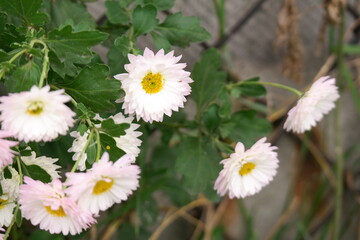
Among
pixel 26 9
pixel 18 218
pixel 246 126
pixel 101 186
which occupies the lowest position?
pixel 18 218

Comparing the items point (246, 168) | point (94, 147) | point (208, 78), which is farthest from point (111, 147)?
point (208, 78)

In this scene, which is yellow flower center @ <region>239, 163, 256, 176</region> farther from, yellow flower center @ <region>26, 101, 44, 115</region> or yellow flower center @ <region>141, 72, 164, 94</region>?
yellow flower center @ <region>26, 101, 44, 115</region>

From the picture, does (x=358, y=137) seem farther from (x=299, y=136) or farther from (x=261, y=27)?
(x=261, y=27)

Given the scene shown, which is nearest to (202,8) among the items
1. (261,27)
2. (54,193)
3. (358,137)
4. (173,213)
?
(261,27)

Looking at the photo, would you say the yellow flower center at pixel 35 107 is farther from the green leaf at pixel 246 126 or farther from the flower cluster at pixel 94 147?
the green leaf at pixel 246 126

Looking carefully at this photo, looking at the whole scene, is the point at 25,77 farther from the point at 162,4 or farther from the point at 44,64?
the point at 162,4

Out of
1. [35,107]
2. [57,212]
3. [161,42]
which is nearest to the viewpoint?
[35,107]

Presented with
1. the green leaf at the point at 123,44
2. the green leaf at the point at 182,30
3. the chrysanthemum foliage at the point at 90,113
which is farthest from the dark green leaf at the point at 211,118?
the green leaf at the point at 123,44
